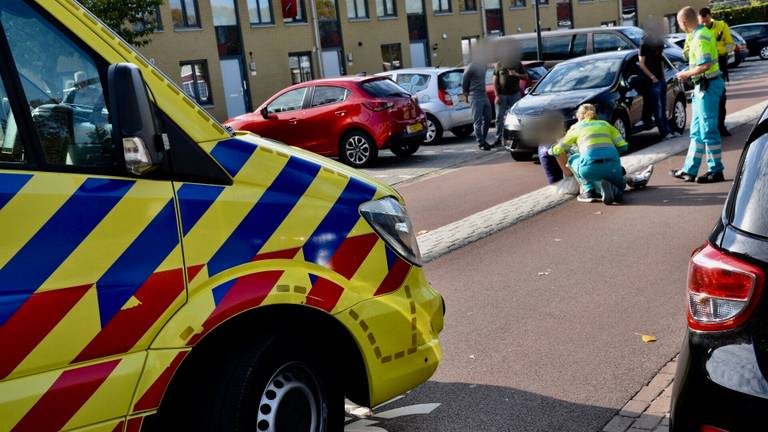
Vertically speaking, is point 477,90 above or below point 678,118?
above

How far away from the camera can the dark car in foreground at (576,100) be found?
13.9 meters

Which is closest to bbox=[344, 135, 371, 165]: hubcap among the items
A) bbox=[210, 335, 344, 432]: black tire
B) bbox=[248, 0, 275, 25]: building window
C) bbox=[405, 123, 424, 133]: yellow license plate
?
bbox=[405, 123, 424, 133]: yellow license plate

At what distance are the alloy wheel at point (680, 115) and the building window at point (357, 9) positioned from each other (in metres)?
24.4

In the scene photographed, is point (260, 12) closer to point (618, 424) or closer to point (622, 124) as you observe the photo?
point (622, 124)

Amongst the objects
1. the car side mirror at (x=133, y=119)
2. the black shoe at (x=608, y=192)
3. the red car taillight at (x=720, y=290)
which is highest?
the car side mirror at (x=133, y=119)

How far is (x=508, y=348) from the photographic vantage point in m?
5.72

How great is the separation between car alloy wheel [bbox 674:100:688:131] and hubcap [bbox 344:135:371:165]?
555 centimetres

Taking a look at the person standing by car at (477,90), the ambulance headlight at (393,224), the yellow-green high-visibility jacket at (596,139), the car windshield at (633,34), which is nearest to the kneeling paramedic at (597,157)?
the yellow-green high-visibility jacket at (596,139)

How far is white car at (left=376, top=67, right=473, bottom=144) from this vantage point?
19062 millimetres

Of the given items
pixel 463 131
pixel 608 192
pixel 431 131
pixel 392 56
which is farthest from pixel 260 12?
pixel 608 192

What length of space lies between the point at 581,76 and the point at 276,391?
1237 cm

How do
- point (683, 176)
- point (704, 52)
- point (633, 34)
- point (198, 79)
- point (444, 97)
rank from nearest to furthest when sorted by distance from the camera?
1. point (704, 52)
2. point (683, 176)
3. point (444, 97)
4. point (633, 34)
5. point (198, 79)

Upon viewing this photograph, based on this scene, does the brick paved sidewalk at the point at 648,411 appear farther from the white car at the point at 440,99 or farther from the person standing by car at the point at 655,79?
the white car at the point at 440,99

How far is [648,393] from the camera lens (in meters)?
4.78
